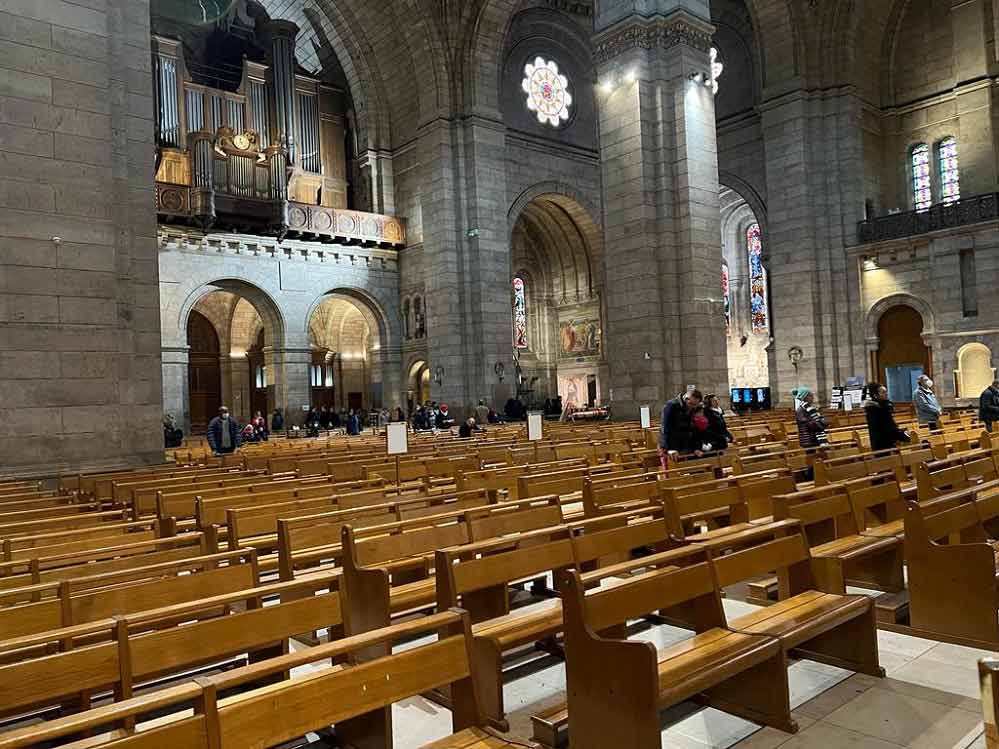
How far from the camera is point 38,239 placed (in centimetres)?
1045

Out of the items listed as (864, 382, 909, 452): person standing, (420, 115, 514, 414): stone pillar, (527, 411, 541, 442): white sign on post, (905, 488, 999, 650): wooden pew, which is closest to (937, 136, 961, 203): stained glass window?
(420, 115, 514, 414): stone pillar

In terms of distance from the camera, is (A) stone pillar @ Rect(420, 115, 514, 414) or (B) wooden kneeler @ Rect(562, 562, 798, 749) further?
(A) stone pillar @ Rect(420, 115, 514, 414)

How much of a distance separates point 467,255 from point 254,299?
7.33m

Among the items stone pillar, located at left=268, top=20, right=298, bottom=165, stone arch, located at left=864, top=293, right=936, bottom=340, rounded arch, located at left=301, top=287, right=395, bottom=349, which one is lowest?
stone arch, located at left=864, top=293, right=936, bottom=340

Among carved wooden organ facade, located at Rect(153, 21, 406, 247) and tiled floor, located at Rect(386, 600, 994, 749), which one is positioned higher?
carved wooden organ facade, located at Rect(153, 21, 406, 247)

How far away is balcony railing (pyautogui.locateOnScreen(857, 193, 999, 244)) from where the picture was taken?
2177 cm

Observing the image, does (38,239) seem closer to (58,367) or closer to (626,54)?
(58,367)

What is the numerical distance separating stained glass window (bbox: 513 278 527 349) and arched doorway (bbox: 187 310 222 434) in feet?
44.2

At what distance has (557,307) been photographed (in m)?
35.0

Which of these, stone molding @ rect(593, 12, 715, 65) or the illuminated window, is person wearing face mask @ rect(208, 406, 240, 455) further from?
the illuminated window

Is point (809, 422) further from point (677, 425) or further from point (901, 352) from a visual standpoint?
point (901, 352)

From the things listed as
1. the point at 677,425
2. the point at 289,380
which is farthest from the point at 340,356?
the point at 677,425

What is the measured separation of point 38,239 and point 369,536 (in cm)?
822

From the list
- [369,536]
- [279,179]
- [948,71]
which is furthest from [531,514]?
[948,71]
